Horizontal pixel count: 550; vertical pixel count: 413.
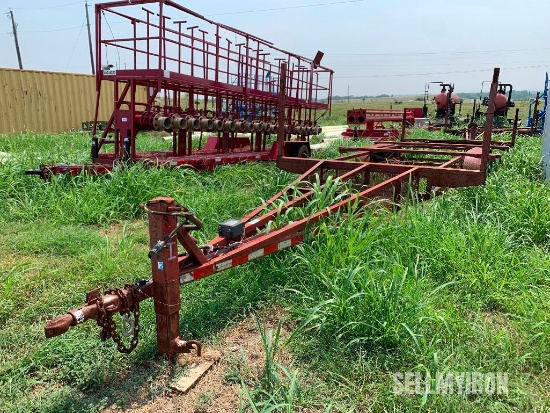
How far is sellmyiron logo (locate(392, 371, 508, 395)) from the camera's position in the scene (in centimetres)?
208

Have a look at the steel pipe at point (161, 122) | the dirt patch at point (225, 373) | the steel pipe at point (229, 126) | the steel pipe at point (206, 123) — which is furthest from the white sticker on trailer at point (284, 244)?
the steel pipe at point (229, 126)

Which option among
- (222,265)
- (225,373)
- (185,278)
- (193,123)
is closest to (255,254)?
(222,265)

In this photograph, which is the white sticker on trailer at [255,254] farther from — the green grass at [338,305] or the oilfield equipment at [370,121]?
the oilfield equipment at [370,121]

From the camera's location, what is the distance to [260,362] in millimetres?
2457

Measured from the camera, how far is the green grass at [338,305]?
7.18ft

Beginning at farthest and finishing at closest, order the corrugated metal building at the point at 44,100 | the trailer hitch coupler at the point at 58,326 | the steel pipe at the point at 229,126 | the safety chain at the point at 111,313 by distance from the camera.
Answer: the corrugated metal building at the point at 44,100, the steel pipe at the point at 229,126, the safety chain at the point at 111,313, the trailer hitch coupler at the point at 58,326

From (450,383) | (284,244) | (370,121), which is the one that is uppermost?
(370,121)

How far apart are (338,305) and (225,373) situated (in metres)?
0.78

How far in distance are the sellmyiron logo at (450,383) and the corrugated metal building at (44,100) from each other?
50.8 ft

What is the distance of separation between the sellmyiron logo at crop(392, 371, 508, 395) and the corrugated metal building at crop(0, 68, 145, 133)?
15477 mm

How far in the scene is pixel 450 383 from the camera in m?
2.12

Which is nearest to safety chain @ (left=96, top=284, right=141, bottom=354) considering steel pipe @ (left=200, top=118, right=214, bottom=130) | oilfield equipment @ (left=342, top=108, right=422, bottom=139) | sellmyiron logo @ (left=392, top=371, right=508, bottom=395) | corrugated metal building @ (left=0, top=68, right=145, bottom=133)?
sellmyiron logo @ (left=392, top=371, right=508, bottom=395)

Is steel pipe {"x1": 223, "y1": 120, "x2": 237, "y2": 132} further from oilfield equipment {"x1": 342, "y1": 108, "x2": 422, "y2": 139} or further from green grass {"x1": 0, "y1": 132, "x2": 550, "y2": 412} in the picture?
oilfield equipment {"x1": 342, "y1": 108, "x2": 422, "y2": 139}

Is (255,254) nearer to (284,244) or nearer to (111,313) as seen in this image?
(284,244)
